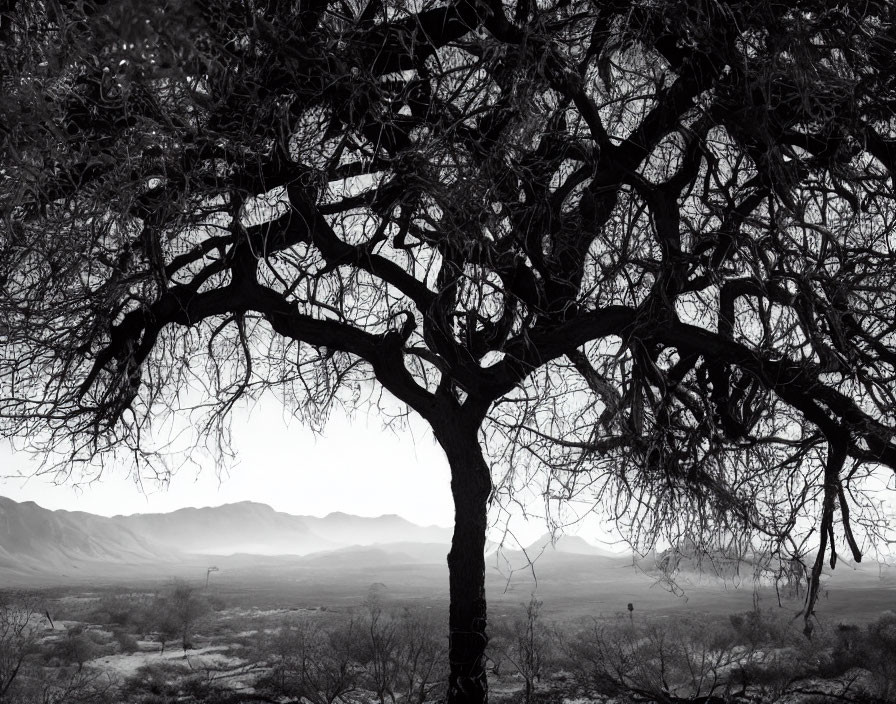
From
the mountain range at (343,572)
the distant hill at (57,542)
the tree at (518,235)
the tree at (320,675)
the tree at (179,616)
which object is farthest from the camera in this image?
the distant hill at (57,542)

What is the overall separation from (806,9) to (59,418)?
6909mm

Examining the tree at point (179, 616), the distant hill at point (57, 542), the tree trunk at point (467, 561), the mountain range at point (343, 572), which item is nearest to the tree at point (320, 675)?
the tree trunk at point (467, 561)

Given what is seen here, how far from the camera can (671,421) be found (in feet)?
21.9

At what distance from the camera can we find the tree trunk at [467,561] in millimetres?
5770

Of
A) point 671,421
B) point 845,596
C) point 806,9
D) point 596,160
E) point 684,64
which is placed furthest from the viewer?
point 845,596

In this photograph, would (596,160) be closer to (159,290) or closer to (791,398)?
(791,398)

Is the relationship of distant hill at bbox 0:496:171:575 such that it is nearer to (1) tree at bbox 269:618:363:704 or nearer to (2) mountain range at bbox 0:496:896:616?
(2) mountain range at bbox 0:496:896:616

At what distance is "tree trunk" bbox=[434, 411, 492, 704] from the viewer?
18.9ft

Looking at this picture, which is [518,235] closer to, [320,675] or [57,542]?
[320,675]

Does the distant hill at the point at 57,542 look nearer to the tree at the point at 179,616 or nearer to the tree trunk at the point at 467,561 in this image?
the tree at the point at 179,616

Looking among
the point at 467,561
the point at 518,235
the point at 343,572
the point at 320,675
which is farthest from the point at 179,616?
the point at 343,572

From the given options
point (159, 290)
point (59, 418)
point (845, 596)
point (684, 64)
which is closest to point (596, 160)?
point (684, 64)

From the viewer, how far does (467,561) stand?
6.10 m

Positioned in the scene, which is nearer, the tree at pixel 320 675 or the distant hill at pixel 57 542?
the tree at pixel 320 675
